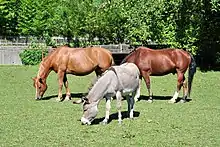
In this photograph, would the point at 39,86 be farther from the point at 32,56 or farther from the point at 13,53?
the point at 13,53

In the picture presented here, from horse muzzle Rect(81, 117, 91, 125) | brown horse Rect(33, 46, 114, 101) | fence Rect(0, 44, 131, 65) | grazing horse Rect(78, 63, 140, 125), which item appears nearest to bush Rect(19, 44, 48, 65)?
fence Rect(0, 44, 131, 65)

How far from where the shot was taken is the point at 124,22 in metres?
34.0

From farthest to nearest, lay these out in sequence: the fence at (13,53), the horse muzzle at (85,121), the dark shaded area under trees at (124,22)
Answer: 1. the fence at (13,53)
2. the dark shaded area under trees at (124,22)
3. the horse muzzle at (85,121)

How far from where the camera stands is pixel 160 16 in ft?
88.9

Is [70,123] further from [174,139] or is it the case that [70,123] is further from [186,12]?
[186,12]

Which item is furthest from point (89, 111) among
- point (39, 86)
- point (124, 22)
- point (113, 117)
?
point (124, 22)

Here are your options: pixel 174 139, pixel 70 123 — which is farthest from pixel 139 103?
pixel 174 139

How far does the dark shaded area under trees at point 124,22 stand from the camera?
86.8 feet

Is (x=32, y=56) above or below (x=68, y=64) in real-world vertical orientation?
below

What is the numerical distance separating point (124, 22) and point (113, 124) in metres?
24.0

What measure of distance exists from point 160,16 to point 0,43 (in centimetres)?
1643

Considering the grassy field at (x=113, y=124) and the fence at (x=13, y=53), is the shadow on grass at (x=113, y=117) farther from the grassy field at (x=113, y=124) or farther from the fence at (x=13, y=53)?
the fence at (x=13, y=53)

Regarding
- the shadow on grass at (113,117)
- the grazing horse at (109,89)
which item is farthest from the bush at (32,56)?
the grazing horse at (109,89)

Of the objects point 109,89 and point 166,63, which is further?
point 166,63
